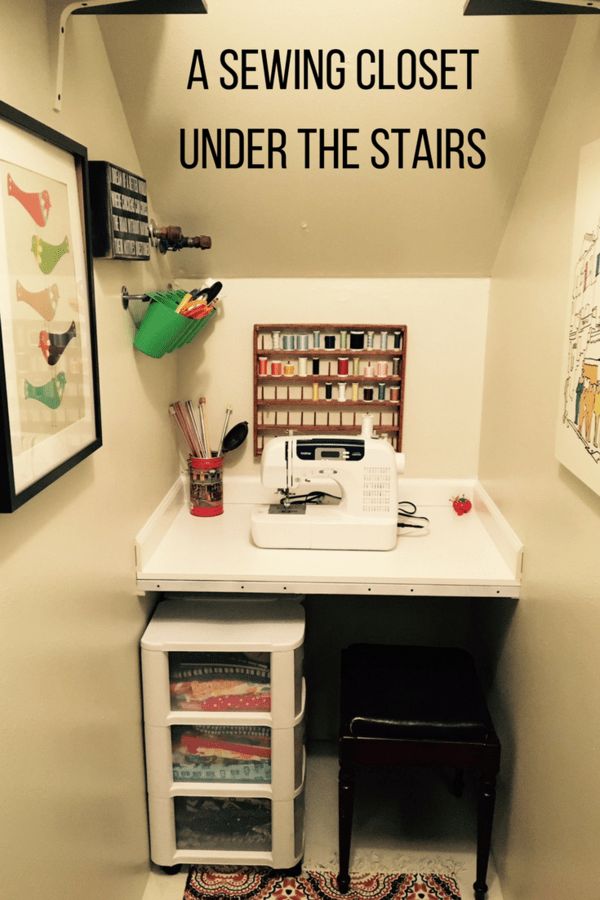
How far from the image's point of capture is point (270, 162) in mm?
1732

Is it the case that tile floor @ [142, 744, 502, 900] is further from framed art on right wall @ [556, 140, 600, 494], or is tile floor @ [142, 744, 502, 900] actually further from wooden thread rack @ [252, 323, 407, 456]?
framed art on right wall @ [556, 140, 600, 494]

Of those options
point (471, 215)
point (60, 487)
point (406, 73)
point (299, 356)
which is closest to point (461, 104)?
point (406, 73)

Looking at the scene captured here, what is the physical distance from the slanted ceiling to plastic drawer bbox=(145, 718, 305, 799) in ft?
4.22

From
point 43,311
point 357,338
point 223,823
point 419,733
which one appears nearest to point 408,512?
point 357,338

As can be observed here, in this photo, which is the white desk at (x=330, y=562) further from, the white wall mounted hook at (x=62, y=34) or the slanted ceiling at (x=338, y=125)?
the white wall mounted hook at (x=62, y=34)

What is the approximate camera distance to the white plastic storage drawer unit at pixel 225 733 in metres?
1.73

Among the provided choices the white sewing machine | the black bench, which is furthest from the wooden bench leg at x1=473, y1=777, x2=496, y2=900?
the white sewing machine

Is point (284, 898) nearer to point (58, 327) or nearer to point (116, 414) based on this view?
point (116, 414)

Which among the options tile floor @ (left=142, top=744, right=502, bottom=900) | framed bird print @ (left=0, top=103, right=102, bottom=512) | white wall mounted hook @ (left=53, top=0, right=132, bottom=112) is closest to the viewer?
framed bird print @ (left=0, top=103, right=102, bottom=512)

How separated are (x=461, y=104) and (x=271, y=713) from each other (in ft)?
4.97

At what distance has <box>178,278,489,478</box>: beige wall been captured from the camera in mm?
2133

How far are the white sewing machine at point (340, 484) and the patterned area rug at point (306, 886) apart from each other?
89 centimetres

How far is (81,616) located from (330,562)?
0.66m

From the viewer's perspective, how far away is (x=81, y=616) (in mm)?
1332
